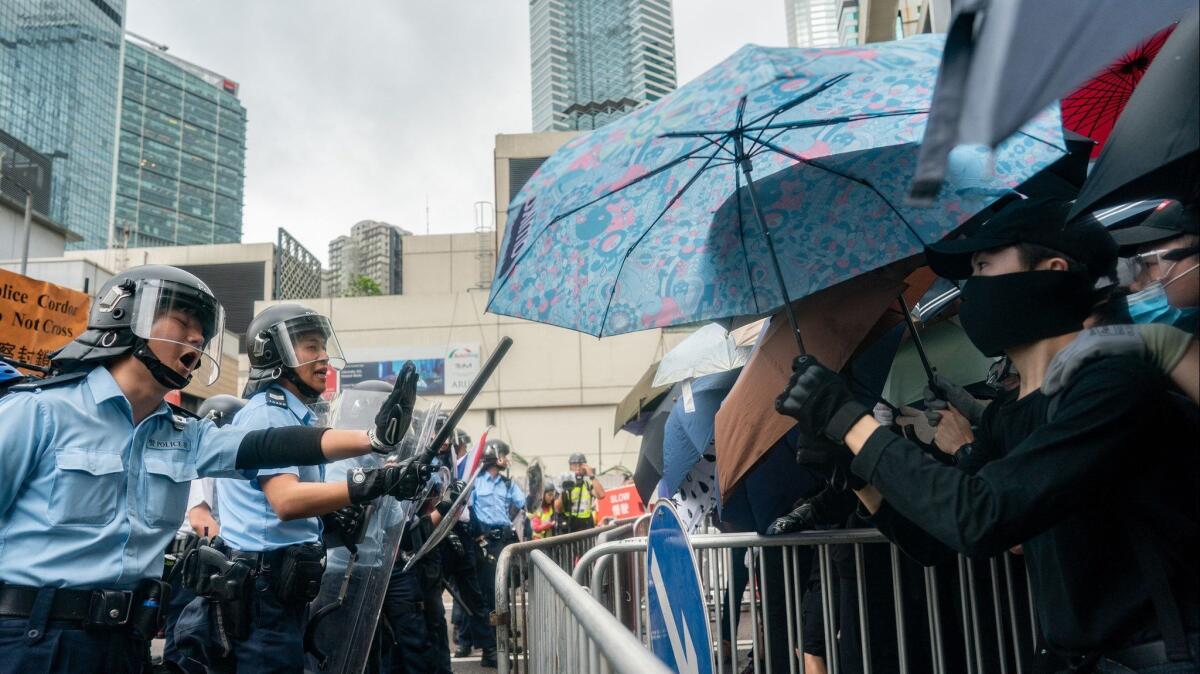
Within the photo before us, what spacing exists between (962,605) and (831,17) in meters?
78.6

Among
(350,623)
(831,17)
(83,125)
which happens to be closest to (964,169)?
(350,623)

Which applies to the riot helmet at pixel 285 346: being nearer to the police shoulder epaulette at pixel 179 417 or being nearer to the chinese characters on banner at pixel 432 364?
the police shoulder epaulette at pixel 179 417

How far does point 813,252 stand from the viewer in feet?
11.0

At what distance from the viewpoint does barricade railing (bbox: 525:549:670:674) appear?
4.93ft

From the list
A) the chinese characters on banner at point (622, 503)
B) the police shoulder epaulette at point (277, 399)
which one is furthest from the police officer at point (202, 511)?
the chinese characters on banner at point (622, 503)

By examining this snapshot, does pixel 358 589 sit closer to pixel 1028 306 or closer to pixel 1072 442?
A: pixel 1028 306

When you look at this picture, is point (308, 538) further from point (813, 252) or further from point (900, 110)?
point (900, 110)

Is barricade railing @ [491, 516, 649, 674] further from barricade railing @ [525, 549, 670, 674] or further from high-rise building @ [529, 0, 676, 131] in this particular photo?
high-rise building @ [529, 0, 676, 131]

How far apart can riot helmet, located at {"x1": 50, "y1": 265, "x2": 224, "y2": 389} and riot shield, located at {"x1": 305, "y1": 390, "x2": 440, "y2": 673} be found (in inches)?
44.7

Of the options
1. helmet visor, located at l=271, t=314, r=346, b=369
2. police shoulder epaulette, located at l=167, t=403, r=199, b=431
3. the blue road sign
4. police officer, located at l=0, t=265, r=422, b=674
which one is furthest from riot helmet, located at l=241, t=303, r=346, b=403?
the blue road sign

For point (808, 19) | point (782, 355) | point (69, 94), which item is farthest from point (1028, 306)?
point (69, 94)

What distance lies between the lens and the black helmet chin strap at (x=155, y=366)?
115 inches

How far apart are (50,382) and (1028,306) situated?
2782 mm

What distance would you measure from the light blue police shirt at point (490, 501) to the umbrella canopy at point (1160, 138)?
9.11 m
